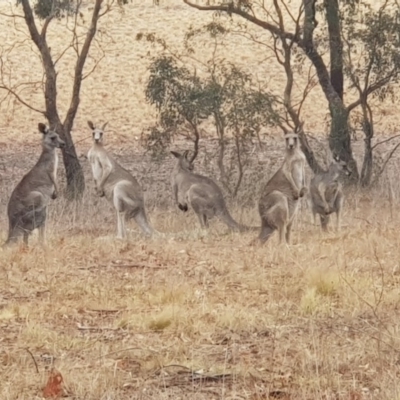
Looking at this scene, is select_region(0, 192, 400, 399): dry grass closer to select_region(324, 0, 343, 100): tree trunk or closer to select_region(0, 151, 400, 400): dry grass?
select_region(0, 151, 400, 400): dry grass

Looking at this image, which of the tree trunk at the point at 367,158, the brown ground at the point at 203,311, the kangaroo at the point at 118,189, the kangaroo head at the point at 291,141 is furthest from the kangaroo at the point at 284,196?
the tree trunk at the point at 367,158

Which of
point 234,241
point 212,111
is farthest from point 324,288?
point 212,111

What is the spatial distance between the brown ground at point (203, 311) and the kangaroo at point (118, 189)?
0.81 feet

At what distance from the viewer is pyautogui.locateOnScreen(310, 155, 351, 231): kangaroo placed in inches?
516

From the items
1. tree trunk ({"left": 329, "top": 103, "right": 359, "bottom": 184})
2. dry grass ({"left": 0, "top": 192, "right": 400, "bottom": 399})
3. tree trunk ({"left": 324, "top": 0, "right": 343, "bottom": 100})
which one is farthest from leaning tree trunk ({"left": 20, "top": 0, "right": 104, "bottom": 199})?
dry grass ({"left": 0, "top": 192, "right": 400, "bottom": 399})

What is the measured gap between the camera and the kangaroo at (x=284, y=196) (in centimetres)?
1198

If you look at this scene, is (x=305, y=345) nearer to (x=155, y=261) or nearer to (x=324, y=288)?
(x=324, y=288)

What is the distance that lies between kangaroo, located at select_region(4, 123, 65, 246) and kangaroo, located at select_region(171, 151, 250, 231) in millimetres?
1769

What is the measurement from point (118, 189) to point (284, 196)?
220cm

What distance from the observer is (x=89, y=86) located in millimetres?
34031

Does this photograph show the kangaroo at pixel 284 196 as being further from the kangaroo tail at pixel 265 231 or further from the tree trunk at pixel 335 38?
the tree trunk at pixel 335 38

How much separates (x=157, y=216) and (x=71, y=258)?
4482 millimetres

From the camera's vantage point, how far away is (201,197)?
44.2ft

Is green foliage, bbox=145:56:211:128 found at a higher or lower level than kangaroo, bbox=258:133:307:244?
higher
